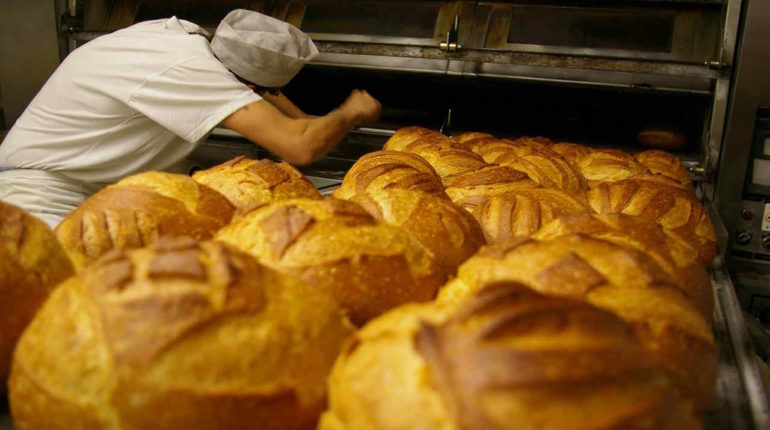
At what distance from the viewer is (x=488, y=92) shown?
3.80 m

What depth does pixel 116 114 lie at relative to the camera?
2654 millimetres

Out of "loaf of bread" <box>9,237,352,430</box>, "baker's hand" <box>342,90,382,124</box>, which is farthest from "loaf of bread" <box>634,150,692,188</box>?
"loaf of bread" <box>9,237,352,430</box>

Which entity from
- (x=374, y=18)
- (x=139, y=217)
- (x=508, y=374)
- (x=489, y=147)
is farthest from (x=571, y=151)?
(x=508, y=374)

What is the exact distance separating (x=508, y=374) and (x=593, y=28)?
3.13 metres

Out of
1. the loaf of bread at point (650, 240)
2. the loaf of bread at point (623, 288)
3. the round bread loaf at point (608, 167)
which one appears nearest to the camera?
the loaf of bread at point (623, 288)

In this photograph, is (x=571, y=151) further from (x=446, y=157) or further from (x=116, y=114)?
(x=116, y=114)

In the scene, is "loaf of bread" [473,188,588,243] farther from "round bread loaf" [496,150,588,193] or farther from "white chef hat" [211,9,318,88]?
"white chef hat" [211,9,318,88]

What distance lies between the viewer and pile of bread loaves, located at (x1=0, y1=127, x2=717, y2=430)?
2.26ft

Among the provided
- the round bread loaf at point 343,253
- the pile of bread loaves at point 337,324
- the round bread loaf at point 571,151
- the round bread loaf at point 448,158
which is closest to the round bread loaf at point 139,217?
the pile of bread loaves at point 337,324

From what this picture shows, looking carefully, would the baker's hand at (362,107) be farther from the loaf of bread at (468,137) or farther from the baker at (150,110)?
the loaf of bread at (468,137)

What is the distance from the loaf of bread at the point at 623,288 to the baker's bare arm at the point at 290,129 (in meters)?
1.63

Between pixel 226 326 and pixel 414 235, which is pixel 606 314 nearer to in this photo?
pixel 226 326

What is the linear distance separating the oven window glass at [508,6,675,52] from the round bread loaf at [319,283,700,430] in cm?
292

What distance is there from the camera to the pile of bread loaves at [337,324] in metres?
0.69
